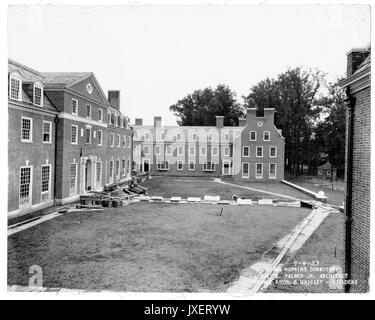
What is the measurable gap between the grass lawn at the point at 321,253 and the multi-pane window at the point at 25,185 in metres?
14.1

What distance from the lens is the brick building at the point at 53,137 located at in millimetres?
14727

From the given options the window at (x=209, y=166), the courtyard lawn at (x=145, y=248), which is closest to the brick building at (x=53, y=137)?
the courtyard lawn at (x=145, y=248)

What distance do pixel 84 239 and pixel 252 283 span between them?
7.41m

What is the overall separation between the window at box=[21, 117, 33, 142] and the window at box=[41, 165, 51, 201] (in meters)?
2.57

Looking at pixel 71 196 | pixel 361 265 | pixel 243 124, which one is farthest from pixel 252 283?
pixel 243 124

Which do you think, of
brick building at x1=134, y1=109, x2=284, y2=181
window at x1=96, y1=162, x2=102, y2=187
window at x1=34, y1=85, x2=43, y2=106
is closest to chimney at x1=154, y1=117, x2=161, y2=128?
brick building at x1=134, y1=109, x2=284, y2=181

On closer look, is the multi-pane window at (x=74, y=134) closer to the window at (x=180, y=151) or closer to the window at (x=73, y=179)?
the window at (x=73, y=179)

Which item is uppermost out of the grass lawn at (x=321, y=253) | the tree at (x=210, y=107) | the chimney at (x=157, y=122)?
A: the tree at (x=210, y=107)

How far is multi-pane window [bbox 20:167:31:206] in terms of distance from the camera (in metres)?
15.6

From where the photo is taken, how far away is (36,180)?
16625mm

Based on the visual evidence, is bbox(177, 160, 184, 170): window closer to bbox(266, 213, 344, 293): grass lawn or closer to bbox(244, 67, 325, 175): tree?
bbox(244, 67, 325, 175): tree

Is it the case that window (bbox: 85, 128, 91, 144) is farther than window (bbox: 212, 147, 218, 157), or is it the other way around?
window (bbox: 212, 147, 218, 157)

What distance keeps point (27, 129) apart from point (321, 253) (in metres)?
16.1
